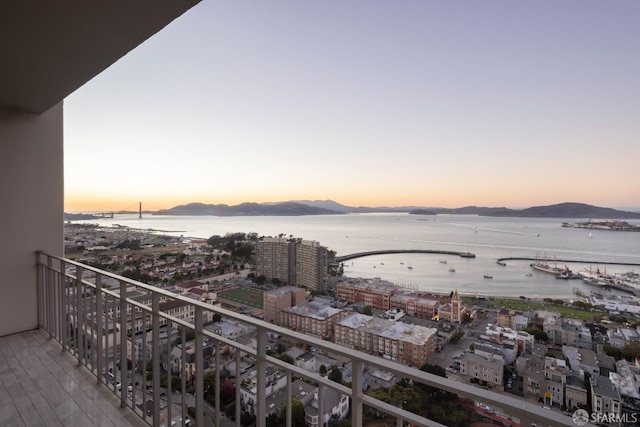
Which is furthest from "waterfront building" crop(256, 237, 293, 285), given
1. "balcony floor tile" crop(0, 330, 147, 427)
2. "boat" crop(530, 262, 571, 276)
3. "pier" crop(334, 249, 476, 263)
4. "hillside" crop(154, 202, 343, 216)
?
"boat" crop(530, 262, 571, 276)

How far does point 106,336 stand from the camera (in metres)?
2.64

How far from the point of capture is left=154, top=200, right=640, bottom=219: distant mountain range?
589 cm

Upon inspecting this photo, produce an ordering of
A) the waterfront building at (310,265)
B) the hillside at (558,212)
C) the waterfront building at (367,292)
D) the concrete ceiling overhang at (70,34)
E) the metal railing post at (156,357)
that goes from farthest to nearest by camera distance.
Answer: the hillside at (558,212) < the waterfront building at (310,265) < the waterfront building at (367,292) < the metal railing post at (156,357) < the concrete ceiling overhang at (70,34)

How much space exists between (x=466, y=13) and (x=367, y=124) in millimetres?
5001

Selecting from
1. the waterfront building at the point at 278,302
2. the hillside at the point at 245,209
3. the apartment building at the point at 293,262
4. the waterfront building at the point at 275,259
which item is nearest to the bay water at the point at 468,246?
the hillside at the point at 245,209

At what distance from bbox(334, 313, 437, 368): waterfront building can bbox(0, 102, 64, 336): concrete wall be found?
157 inches

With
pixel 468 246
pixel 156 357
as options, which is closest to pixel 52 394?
pixel 156 357

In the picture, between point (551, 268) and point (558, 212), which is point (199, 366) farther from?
point (558, 212)

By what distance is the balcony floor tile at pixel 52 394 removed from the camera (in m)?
2.21

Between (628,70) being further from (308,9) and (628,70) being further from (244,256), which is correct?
(244,256)

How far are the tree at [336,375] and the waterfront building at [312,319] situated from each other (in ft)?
3.92

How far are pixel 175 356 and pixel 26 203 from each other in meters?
3.36

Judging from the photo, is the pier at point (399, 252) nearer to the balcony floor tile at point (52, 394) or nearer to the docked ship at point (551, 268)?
the docked ship at point (551, 268)

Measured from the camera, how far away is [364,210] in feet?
41.9
